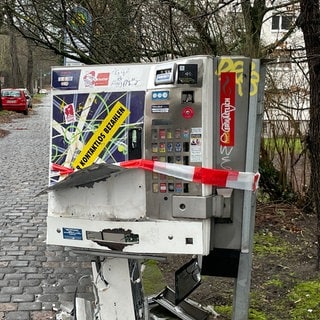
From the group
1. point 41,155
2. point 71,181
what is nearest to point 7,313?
point 71,181

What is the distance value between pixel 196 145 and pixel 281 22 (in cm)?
650

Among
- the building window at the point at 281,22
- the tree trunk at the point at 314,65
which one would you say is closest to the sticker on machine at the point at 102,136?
the tree trunk at the point at 314,65

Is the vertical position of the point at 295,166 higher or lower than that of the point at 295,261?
higher

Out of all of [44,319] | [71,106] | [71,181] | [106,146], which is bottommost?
[44,319]

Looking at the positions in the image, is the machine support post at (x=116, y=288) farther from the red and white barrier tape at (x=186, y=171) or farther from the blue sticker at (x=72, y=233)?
the red and white barrier tape at (x=186, y=171)

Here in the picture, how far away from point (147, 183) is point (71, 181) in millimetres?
425

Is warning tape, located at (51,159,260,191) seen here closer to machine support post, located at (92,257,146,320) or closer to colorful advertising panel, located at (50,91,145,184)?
colorful advertising panel, located at (50,91,145,184)

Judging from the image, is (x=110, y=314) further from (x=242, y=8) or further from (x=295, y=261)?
(x=242, y=8)

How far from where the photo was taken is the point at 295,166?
776cm

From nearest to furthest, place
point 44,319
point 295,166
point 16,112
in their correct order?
point 44,319 → point 295,166 → point 16,112

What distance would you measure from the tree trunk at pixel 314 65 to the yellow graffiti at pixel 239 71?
1.65 metres

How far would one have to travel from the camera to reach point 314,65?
4.71 m

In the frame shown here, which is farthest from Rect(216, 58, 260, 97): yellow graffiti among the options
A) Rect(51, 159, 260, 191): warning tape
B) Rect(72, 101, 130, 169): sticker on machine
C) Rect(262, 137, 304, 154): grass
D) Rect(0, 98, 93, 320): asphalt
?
Rect(262, 137, 304, 154): grass

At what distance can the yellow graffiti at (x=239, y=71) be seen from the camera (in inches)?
119
